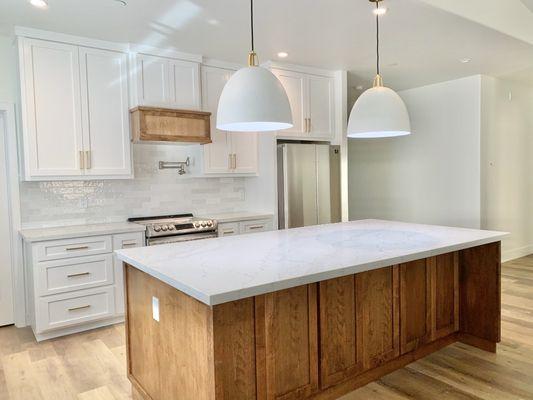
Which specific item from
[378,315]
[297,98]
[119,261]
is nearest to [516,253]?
[297,98]

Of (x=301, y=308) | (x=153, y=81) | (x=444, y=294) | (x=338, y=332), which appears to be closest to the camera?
(x=301, y=308)

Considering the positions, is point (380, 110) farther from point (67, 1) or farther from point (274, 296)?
point (67, 1)

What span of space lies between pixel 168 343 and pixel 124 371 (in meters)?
1.04

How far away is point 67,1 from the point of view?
→ 9.52 feet

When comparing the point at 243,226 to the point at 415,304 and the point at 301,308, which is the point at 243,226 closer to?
the point at 415,304

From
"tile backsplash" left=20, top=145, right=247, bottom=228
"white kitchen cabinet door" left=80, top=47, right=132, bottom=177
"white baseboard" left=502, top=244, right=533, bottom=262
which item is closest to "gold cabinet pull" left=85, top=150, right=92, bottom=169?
"white kitchen cabinet door" left=80, top=47, right=132, bottom=177

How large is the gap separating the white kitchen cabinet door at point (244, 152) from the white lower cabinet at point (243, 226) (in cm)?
64

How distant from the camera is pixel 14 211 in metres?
3.74

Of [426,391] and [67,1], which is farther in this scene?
[67,1]

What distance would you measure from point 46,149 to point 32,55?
0.78 m

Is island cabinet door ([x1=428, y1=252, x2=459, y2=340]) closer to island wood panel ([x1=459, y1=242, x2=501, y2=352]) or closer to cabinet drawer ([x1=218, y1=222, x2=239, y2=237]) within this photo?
island wood panel ([x1=459, y1=242, x2=501, y2=352])

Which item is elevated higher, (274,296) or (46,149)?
(46,149)

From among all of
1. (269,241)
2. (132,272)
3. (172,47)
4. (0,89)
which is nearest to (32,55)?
(0,89)

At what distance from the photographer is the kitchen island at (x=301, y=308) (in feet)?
5.95
